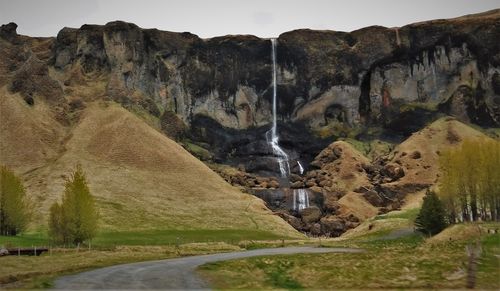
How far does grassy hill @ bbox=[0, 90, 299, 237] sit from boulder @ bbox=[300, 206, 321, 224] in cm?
1494

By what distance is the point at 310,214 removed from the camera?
5876 inches

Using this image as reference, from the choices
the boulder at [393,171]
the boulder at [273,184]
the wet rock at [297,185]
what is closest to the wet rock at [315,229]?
the wet rock at [297,185]

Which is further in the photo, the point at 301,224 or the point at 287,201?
the point at 287,201

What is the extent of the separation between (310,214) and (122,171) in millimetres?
51803

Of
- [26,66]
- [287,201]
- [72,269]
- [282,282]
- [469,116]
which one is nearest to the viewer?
[282,282]

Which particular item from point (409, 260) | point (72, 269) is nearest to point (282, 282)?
point (409, 260)

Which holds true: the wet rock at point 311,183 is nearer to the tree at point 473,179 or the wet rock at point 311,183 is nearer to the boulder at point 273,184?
the boulder at point 273,184

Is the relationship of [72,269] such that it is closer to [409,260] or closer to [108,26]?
[409,260]

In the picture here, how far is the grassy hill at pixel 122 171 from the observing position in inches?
4779

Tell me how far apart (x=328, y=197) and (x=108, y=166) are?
6326 centimetres

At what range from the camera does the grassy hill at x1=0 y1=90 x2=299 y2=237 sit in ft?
398

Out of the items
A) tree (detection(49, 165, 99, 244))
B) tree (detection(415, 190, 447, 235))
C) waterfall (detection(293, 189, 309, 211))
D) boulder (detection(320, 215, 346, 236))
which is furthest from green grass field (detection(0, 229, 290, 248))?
waterfall (detection(293, 189, 309, 211))

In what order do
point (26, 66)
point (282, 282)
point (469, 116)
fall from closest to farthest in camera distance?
point (282, 282) → point (26, 66) → point (469, 116)

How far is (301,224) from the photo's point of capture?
146375 mm
